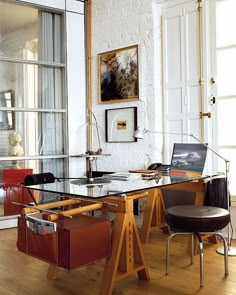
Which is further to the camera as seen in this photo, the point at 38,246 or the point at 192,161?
the point at 192,161

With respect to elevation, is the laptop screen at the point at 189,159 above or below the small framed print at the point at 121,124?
below

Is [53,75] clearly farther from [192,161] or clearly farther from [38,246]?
[38,246]

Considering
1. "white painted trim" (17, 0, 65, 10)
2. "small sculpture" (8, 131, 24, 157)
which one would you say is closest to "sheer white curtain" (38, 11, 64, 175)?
"white painted trim" (17, 0, 65, 10)

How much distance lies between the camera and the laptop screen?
335 centimetres

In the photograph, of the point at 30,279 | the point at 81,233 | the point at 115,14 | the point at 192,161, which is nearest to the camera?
the point at 81,233

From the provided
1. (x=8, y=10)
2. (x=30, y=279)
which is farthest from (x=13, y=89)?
(x=30, y=279)

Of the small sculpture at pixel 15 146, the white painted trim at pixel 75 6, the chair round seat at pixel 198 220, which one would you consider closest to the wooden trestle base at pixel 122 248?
the chair round seat at pixel 198 220

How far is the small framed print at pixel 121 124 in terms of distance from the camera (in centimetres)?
480

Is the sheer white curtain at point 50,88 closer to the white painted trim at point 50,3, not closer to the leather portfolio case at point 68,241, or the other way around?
the white painted trim at point 50,3

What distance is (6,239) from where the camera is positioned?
4.06 meters

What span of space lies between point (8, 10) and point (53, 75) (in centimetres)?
98

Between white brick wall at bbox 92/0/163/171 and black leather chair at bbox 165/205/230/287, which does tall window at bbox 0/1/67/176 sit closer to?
white brick wall at bbox 92/0/163/171

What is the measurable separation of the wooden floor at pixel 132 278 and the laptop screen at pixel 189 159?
0.76m

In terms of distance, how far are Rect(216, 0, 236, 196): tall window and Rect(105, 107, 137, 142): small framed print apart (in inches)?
45.8
